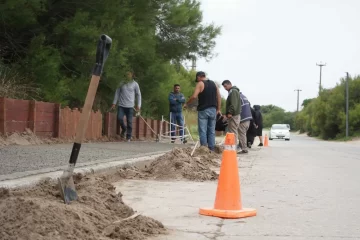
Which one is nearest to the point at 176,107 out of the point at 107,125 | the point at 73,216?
the point at 107,125

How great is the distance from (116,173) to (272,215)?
3254 millimetres

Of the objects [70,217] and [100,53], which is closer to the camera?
[70,217]

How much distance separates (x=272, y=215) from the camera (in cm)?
550

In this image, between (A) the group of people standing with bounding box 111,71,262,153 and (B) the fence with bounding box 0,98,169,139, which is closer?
(B) the fence with bounding box 0,98,169,139

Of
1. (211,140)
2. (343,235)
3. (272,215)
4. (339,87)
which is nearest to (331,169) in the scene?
(211,140)

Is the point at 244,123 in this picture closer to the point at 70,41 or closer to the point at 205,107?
the point at 205,107

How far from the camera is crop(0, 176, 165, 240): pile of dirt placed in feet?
11.7

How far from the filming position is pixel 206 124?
42.7 feet

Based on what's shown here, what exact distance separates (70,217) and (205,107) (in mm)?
9153

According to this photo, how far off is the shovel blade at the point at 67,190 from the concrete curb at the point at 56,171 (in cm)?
84

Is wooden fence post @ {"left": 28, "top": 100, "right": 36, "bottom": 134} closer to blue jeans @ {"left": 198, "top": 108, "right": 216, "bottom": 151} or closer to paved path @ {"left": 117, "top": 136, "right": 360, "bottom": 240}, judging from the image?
blue jeans @ {"left": 198, "top": 108, "right": 216, "bottom": 151}

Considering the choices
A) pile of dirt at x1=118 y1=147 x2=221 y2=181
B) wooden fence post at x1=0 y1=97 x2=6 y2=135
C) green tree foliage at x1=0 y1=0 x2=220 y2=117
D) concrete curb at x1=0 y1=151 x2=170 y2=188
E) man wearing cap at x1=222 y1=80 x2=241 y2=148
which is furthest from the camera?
man wearing cap at x1=222 y1=80 x2=241 y2=148

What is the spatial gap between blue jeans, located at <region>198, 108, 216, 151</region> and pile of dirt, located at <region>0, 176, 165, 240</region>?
7.96m

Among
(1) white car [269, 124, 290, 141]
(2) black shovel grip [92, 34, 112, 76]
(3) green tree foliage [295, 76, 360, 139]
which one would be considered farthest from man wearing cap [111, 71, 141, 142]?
(3) green tree foliage [295, 76, 360, 139]
